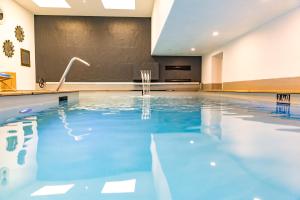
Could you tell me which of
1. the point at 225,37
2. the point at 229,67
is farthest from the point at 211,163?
the point at 229,67

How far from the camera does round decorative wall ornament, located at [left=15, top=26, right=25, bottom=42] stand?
9.28 m

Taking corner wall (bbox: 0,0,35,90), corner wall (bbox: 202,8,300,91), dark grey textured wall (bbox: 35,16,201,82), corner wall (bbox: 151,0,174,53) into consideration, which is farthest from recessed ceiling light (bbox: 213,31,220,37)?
corner wall (bbox: 0,0,35,90)

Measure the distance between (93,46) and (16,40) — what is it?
319 centimetres

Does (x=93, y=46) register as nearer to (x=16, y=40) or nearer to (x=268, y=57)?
(x=16, y=40)

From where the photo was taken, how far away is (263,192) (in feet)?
2.69

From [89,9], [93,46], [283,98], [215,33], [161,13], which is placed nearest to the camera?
[283,98]

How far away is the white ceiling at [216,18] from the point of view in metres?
4.72

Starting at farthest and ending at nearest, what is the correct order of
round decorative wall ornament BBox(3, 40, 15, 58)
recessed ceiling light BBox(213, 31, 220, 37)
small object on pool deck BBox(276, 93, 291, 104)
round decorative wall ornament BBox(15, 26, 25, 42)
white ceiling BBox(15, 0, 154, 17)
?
round decorative wall ornament BBox(15, 26, 25, 42)
white ceiling BBox(15, 0, 154, 17)
round decorative wall ornament BBox(3, 40, 15, 58)
recessed ceiling light BBox(213, 31, 220, 37)
small object on pool deck BBox(276, 93, 291, 104)

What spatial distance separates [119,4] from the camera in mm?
9273

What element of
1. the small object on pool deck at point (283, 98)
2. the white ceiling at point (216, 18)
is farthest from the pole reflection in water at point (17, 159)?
the small object on pool deck at point (283, 98)

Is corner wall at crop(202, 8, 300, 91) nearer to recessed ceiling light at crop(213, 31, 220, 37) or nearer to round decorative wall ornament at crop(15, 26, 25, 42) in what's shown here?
recessed ceiling light at crop(213, 31, 220, 37)

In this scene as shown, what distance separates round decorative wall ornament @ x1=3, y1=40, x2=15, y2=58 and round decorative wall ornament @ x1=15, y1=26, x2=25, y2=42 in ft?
2.25

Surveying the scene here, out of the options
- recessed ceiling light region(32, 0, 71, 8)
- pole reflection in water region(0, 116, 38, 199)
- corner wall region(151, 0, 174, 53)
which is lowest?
pole reflection in water region(0, 116, 38, 199)


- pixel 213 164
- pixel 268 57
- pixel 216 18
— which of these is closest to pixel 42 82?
pixel 216 18
